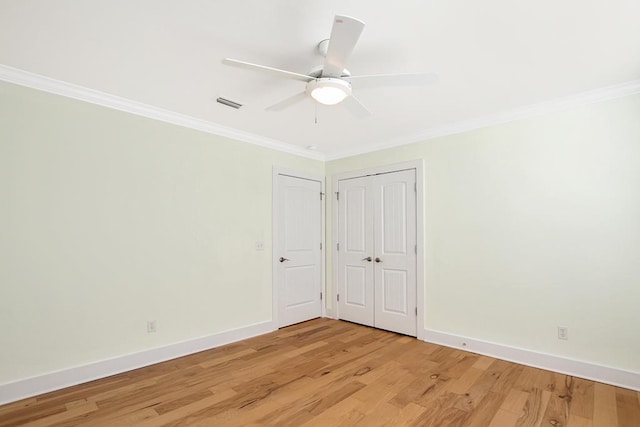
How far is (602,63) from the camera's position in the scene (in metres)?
2.36

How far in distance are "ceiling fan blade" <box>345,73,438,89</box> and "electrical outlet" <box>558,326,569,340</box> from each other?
2.59 m

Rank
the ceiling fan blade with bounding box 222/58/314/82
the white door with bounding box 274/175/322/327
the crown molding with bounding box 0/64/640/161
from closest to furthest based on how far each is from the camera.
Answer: the ceiling fan blade with bounding box 222/58/314/82, the crown molding with bounding box 0/64/640/161, the white door with bounding box 274/175/322/327

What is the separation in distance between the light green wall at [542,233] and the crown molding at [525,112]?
0.07 m

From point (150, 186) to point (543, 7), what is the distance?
3404mm

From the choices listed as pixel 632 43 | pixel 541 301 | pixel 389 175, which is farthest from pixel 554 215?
pixel 389 175

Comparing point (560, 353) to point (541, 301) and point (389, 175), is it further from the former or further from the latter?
point (389, 175)

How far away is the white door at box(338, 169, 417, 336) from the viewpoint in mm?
4055

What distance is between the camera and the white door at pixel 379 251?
4.05 metres

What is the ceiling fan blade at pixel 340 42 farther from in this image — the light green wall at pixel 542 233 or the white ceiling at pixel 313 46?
the light green wall at pixel 542 233

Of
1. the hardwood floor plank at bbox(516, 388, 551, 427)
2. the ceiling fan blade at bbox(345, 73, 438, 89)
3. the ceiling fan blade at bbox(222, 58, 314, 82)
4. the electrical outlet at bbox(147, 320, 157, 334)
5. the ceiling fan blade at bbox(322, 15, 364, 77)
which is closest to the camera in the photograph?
the ceiling fan blade at bbox(322, 15, 364, 77)

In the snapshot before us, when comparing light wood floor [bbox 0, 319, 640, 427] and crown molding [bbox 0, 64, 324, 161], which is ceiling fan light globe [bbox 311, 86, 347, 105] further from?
light wood floor [bbox 0, 319, 640, 427]

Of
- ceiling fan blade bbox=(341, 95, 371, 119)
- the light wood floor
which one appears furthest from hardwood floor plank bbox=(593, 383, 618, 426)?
ceiling fan blade bbox=(341, 95, 371, 119)

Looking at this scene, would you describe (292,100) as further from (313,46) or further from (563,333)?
(563,333)

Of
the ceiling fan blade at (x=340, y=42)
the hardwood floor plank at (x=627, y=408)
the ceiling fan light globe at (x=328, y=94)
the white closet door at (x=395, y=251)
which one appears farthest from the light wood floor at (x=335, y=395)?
the ceiling fan blade at (x=340, y=42)
